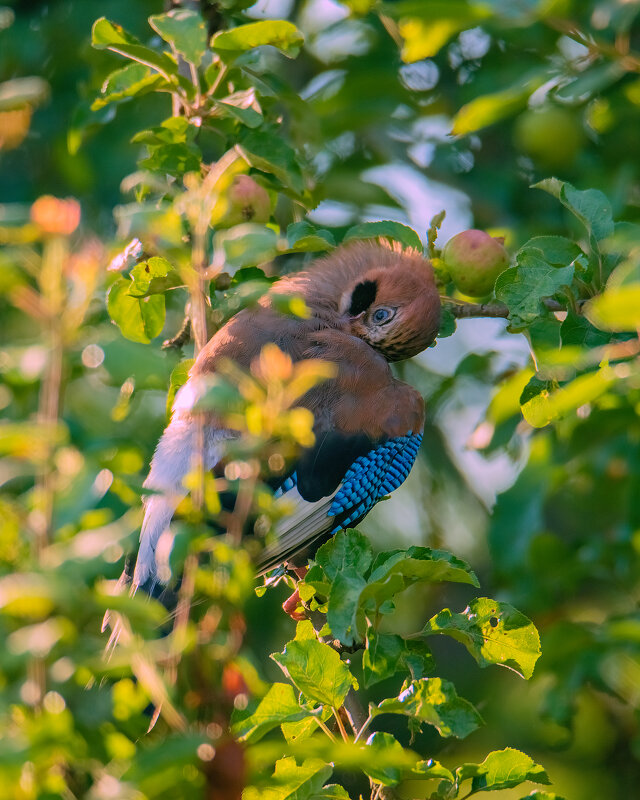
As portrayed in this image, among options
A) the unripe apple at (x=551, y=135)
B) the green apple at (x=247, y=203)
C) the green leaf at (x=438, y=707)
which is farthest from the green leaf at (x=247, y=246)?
the unripe apple at (x=551, y=135)

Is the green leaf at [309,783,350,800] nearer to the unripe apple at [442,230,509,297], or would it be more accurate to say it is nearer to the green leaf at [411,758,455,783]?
the green leaf at [411,758,455,783]

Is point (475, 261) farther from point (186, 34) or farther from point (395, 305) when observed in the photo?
point (186, 34)

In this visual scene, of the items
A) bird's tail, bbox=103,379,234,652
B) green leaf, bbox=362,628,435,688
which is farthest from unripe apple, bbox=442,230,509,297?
green leaf, bbox=362,628,435,688

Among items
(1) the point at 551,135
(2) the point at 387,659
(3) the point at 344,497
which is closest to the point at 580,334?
(2) the point at 387,659

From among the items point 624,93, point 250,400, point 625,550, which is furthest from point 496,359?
point 250,400

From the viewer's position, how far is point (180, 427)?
3023 mm

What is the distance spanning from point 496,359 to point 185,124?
2.00 m

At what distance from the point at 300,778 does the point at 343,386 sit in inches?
63.9

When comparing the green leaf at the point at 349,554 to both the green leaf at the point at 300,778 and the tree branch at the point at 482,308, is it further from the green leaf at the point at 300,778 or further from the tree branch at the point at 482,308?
the tree branch at the point at 482,308

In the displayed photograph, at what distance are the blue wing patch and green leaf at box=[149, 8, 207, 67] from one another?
1378mm

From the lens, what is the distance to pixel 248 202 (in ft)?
9.60

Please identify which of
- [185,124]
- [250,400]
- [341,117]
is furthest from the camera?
[341,117]

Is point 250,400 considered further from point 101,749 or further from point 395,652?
point 395,652

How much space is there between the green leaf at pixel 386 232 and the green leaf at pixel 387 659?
4.11 ft
